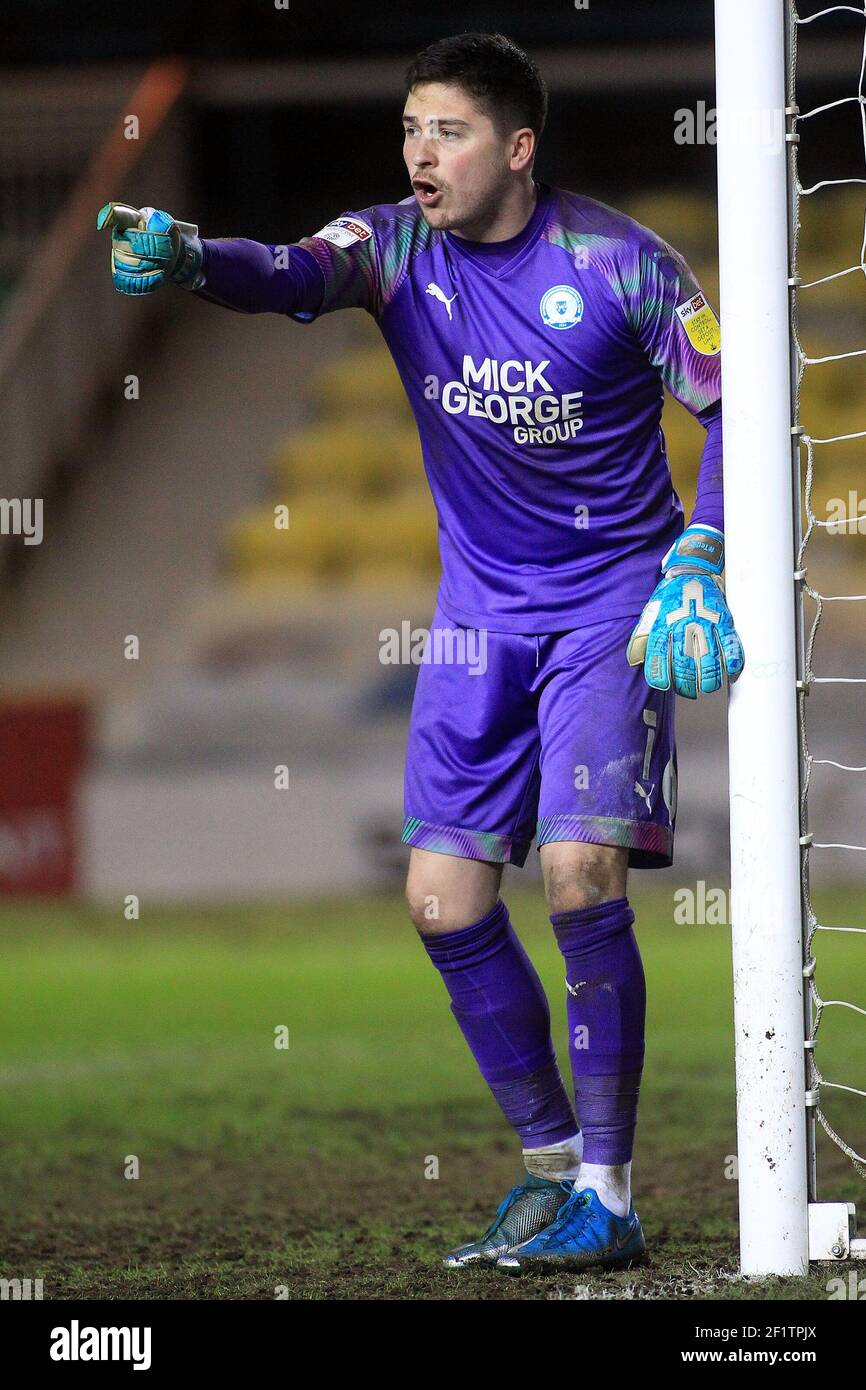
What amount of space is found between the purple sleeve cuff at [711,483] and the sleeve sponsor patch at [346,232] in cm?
63

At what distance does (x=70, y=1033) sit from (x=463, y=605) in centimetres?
325

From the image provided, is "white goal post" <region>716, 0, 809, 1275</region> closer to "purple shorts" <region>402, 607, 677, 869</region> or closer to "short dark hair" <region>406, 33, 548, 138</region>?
"purple shorts" <region>402, 607, 677, 869</region>

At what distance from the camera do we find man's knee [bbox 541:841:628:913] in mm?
2793

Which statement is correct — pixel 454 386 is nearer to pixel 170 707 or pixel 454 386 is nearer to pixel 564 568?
pixel 564 568

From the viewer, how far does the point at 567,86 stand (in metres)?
11.8

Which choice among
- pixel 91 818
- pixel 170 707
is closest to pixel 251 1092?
pixel 91 818

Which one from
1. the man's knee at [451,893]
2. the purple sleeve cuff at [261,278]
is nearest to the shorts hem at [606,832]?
the man's knee at [451,893]

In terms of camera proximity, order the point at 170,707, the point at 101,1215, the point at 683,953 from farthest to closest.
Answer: the point at 170,707 < the point at 683,953 < the point at 101,1215

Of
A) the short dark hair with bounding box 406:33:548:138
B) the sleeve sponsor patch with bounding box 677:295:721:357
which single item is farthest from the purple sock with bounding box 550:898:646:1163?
the short dark hair with bounding box 406:33:548:138

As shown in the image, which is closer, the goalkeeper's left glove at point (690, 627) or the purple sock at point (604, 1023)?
the goalkeeper's left glove at point (690, 627)

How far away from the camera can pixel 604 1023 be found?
2.83m

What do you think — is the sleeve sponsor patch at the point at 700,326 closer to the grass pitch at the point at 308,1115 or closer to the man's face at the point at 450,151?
the man's face at the point at 450,151

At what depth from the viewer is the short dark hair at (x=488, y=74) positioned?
9.24 feet

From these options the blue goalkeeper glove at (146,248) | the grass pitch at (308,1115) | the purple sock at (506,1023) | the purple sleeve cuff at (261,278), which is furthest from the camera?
the purple sock at (506,1023)
